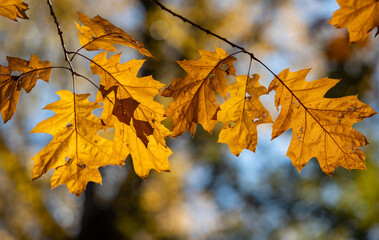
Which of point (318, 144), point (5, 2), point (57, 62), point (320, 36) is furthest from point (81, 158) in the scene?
point (320, 36)

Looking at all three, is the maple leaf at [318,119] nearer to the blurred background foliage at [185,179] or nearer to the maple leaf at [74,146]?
the maple leaf at [74,146]

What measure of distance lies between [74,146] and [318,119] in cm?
87

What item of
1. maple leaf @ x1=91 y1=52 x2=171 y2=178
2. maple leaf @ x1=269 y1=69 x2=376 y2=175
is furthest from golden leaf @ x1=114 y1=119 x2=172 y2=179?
maple leaf @ x1=269 y1=69 x2=376 y2=175

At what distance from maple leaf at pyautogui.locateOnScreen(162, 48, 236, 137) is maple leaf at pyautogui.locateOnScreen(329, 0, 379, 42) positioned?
15.6 inches

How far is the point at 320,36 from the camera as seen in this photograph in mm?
5352

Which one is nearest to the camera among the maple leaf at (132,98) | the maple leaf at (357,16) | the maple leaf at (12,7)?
the maple leaf at (357,16)

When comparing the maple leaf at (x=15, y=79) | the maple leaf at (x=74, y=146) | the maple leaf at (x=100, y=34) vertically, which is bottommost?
the maple leaf at (x=74, y=146)

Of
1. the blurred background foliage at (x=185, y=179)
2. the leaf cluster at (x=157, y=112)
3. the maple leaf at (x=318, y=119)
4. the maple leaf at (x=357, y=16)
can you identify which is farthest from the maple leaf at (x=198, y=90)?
the blurred background foliage at (x=185, y=179)

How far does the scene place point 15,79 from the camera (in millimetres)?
971

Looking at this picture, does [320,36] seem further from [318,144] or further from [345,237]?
[318,144]

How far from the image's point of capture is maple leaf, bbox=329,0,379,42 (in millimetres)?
678

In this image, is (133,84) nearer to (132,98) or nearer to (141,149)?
(132,98)

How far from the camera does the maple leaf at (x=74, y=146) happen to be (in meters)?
1.05

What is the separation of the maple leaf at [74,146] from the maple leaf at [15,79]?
4.3 inches
